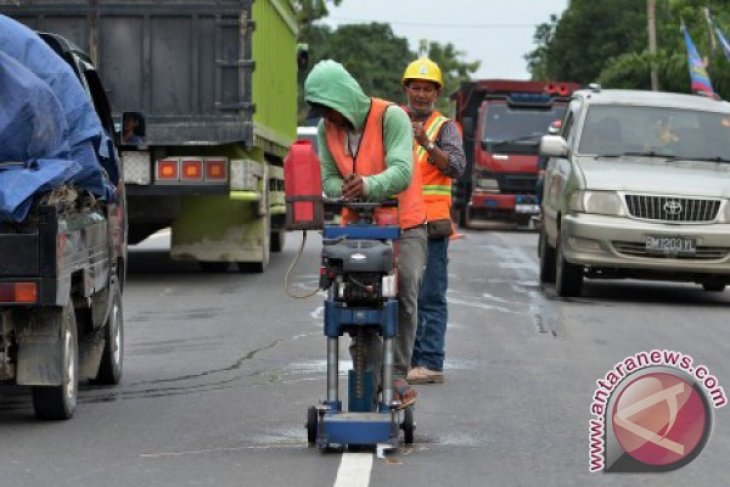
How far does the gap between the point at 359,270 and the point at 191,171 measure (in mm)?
10146

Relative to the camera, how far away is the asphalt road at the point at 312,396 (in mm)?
8125

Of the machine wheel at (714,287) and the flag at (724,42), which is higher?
the flag at (724,42)

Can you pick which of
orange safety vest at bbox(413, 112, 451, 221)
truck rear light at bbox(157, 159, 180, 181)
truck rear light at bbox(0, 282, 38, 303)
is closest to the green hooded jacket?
truck rear light at bbox(0, 282, 38, 303)

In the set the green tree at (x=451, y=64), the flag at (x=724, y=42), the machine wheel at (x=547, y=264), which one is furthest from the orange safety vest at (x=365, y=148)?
the green tree at (x=451, y=64)

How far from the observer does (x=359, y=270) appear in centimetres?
816

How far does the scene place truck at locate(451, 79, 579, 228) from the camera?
34.1 meters

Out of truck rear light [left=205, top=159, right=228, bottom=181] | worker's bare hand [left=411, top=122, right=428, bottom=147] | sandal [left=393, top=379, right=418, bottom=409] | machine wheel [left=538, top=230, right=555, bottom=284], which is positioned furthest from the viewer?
machine wheel [left=538, top=230, right=555, bottom=284]

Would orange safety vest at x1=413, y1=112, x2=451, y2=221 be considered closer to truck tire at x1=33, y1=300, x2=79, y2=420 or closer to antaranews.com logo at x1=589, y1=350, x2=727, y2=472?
truck tire at x1=33, y1=300, x2=79, y2=420

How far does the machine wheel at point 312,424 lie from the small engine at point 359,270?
54 cm

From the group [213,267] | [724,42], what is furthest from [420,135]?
[724,42]

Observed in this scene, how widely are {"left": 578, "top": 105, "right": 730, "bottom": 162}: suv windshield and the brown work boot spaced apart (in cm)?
711

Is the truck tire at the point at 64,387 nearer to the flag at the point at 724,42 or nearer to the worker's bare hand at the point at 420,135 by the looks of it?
the worker's bare hand at the point at 420,135

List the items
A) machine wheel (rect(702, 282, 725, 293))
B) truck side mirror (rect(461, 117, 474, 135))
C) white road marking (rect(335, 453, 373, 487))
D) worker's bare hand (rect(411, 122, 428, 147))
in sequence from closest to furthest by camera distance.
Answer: white road marking (rect(335, 453, 373, 487)), worker's bare hand (rect(411, 122, 428, 147)), machine wheel (rect(702, 282, 725, 293)), truck side mirror (rect(461, 117, 474, 135))

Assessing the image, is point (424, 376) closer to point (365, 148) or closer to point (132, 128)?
point (132, 128)
